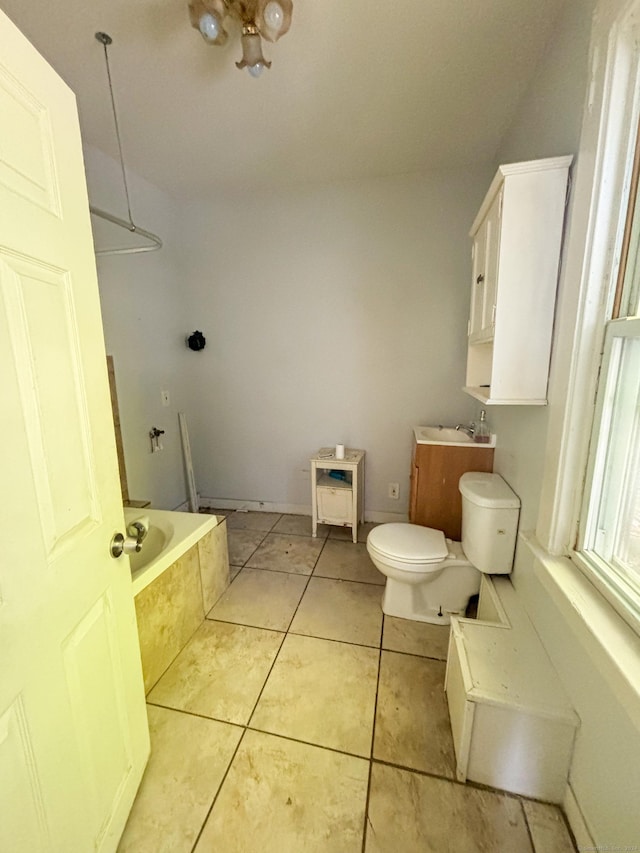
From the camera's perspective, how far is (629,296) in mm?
949

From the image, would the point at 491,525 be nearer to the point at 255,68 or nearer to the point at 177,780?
the point at 177,780

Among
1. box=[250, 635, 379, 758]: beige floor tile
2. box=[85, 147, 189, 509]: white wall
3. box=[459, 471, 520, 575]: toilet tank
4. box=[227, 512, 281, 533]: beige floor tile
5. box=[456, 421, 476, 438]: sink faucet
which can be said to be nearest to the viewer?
box=[250, 635, 379, 758]: beige floor tile

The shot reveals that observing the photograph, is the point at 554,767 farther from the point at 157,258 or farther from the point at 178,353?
the point at 157,258

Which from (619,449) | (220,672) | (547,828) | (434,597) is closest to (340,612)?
Result: (434,597)

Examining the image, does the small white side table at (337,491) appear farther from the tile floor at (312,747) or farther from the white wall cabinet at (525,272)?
the white wall cabinet at (525,272)

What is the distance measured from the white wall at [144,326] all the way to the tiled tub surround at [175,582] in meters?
0.67

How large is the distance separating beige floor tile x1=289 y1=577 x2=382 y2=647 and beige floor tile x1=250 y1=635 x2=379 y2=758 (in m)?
0.06

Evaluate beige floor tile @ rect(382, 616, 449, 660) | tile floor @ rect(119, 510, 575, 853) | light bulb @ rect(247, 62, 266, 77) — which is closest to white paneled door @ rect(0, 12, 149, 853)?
tile floor @ rect(119, 510, 575, 853)

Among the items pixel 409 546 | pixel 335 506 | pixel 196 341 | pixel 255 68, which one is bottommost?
pixel 335 506

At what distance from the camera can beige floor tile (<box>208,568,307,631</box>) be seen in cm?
178

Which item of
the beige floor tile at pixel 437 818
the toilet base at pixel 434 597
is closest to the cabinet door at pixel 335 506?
the toilet base at pixel 434 597

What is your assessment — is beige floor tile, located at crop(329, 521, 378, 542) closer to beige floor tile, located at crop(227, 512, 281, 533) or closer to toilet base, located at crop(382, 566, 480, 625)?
beige floor tile, located at crop(227, 512, 281, 533)

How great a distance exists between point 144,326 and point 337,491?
1.82m

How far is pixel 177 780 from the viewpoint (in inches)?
43.6
